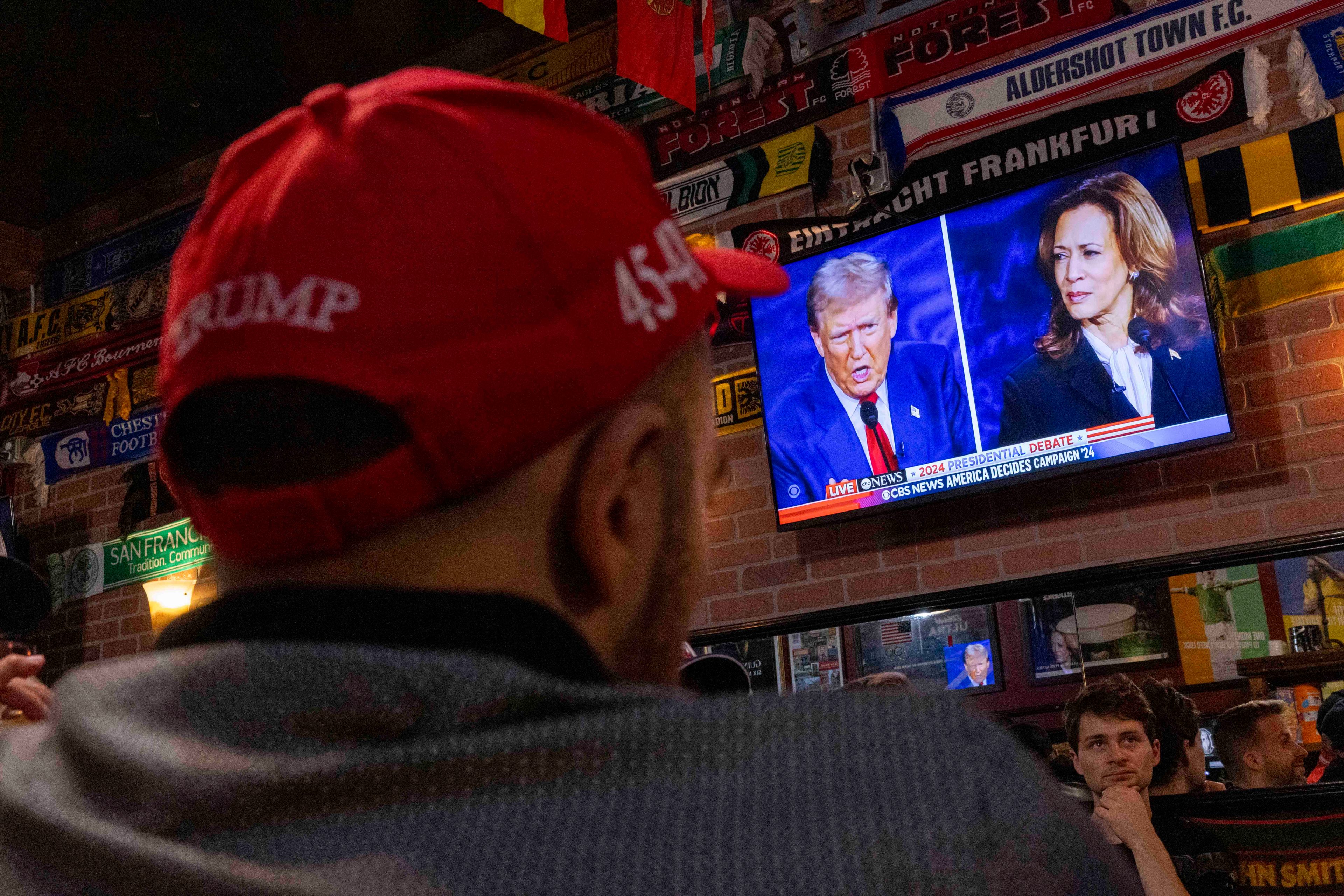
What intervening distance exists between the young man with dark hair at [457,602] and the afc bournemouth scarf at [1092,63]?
298 cm

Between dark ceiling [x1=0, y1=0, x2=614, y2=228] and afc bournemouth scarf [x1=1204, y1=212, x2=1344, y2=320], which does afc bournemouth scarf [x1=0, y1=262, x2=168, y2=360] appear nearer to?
dark ceiling [x1=0, y1=0, x2=614, y2=228]

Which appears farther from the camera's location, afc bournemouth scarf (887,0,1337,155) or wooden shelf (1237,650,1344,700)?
afc bournemouth scarf (887,0,1337,155)

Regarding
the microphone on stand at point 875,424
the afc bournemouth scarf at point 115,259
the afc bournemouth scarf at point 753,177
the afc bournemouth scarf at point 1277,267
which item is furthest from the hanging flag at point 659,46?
the afc bournemouth scarf at point 115,259

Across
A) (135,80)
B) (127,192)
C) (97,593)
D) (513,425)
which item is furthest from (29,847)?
(127,192)

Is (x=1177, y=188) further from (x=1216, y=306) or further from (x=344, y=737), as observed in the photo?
(x=344, y=737)

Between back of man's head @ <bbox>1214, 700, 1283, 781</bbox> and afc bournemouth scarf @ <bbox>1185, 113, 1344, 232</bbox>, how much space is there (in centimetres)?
123

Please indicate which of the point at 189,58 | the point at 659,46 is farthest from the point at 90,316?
the point at 659,46

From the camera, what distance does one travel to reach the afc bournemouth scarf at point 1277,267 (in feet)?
8.80

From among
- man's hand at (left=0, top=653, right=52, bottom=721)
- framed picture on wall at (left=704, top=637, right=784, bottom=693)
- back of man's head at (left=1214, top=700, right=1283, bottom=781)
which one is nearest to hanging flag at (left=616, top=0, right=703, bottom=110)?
framed picture on wall at (left=704, top=637, right=784, bottom=693)

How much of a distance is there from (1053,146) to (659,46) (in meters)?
1.14

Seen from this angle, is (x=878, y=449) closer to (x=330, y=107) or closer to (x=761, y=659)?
(x=761, y=659)

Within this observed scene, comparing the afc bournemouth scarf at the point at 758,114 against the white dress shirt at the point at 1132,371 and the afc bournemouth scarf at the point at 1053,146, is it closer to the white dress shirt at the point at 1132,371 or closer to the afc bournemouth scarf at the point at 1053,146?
the afc bournemouth scarf at the point at 1053,146

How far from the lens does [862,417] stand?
306 cm

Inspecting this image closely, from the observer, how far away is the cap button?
1.63ft
